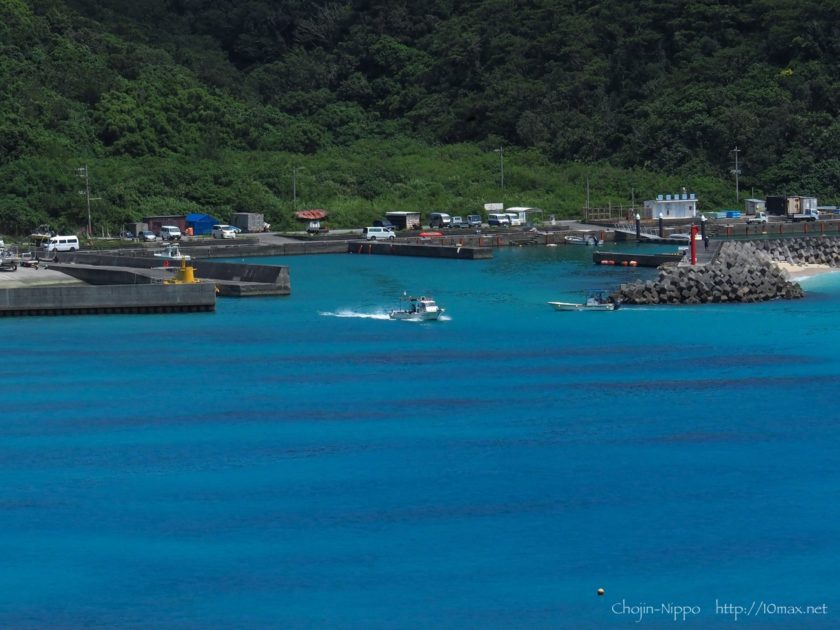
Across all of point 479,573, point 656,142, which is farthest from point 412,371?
point 656,142

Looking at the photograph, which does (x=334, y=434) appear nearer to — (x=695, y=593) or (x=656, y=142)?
(x=695, y=593)

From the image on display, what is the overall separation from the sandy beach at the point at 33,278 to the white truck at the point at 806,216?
169 ft

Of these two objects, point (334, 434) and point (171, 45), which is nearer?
point (334, 434)

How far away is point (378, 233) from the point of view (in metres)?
95.3

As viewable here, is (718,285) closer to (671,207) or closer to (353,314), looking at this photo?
(353,314)

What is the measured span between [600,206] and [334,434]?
7282cm

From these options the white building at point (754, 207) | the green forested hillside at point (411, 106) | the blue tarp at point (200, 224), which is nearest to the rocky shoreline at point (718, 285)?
the blue tarp at point (200, 224)

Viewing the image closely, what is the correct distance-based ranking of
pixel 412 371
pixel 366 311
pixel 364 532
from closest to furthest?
pixel 364 532 < pixel 412 371 < pixel 366 311

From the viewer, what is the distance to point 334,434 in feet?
128

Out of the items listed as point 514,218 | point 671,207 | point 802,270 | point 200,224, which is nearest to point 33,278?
point 200,224

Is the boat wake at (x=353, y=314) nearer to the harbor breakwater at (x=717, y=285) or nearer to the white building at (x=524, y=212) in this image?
the harbor breakwater at (x=717, y=285)

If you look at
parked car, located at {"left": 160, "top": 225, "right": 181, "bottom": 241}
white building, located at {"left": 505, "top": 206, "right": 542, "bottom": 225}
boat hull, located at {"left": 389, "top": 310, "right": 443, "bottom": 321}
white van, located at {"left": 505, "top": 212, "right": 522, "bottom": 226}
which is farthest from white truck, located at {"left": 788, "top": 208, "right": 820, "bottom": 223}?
boat hull, located at {"left": 389, "top": 310, "right": 443, "bottom": 321}

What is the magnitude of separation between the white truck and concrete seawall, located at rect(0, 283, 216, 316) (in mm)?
53658

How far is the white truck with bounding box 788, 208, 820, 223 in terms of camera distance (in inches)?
4110
